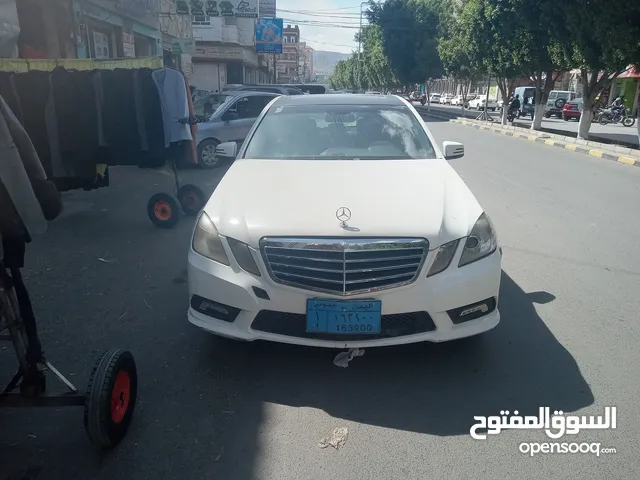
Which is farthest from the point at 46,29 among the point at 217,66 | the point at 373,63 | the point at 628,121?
the point at 373,63

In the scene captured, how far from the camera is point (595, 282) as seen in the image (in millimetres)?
4988

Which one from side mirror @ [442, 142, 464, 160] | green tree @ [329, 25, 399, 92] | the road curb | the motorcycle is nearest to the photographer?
side mirror @ [442, 142, 464, 160]

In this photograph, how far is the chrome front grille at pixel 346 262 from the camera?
2.99 m

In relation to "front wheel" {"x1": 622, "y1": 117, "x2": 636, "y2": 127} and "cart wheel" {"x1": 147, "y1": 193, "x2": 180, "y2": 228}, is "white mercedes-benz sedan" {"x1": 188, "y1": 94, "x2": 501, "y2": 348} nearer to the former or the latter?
"cart wheel" {"x1": 147, "y1": 193, "x2": 180, "y2": 228}

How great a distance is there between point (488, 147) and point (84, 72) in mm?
13960

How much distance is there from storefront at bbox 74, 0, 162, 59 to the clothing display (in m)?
9.28

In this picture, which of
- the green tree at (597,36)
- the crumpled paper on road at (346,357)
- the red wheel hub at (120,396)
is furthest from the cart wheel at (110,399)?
the green tree at (597,36)

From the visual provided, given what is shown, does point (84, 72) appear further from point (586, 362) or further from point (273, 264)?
point (586, 362)

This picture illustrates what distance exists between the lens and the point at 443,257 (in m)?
3.07

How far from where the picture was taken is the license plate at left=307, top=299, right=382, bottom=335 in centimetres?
298

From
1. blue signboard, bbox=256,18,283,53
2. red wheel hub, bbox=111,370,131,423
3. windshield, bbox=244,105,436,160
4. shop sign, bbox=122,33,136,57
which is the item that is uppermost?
blue signboard, bbox=256,18,283,53

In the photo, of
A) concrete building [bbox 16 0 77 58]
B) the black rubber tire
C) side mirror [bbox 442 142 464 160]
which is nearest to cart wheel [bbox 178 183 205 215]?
side mirror [bbox 442 142 464 160]

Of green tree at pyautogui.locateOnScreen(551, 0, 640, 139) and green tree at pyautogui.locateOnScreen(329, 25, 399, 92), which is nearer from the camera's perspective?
green tree at pyautogui.locateOnScreen(551, 0, 640, 139)

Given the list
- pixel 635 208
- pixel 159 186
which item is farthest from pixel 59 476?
pixel 635 208
